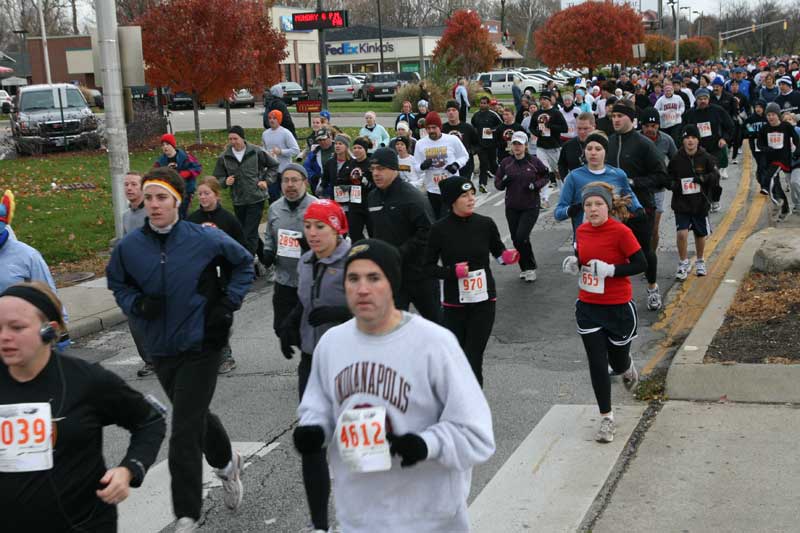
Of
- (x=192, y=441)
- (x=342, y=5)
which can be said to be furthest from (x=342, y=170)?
Result: (x=342, y=5)

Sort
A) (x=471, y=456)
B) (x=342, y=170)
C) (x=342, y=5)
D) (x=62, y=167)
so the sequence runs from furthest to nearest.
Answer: (x=342, y=5), (x=62, y=167), (x=342, y=170), (x=471, y=456)

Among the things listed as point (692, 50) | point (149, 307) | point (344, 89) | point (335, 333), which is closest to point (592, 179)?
point (149, 307)

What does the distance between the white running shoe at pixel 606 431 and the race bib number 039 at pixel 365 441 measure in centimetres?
365

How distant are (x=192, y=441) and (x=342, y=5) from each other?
126 m

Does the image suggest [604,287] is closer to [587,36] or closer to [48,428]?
[48,428]

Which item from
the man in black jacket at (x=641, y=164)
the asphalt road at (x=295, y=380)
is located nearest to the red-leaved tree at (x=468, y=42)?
the asphalt road at (x=295, y=380)

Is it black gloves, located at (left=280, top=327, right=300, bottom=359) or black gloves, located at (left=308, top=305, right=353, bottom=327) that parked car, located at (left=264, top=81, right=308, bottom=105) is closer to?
black gloves, located at (left=280, top=327, right=300, bottom=359)

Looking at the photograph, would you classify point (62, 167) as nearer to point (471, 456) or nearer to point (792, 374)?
point (792, 374)

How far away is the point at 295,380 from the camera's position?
880 centimetres

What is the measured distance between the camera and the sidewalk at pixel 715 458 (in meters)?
5.46

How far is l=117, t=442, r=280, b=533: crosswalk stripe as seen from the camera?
18.9 ft

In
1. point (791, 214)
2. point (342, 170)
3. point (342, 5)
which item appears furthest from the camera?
point (342, 5)

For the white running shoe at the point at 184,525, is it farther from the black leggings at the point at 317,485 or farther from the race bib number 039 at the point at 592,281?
the race bib number 039 at the point at 592,281

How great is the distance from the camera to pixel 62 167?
930 inches
